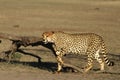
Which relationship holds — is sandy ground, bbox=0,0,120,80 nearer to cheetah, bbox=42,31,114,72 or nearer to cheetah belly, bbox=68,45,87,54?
cheetah, bbox=42,31,114,72

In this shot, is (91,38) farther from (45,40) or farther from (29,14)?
(29,14)

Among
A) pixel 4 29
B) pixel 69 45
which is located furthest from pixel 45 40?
pixel 4 29

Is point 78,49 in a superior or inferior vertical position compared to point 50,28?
inferior

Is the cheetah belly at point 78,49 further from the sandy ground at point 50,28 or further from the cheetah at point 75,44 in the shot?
the sandy ground at point 50,28

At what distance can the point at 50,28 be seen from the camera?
29.0 metres

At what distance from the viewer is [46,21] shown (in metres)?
33.2

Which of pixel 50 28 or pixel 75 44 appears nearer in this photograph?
pixel 75 44

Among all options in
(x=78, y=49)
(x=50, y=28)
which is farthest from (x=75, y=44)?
(x=50, y=28)

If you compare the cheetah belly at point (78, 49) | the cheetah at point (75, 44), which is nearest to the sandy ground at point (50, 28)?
the cheetah at point (75, 44)

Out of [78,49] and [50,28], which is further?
[50,28]

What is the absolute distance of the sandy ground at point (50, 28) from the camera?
45.7 feet

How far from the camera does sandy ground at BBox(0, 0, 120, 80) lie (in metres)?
13.9

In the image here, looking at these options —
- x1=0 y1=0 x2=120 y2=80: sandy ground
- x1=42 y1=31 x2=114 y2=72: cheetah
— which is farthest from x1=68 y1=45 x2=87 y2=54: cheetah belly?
x1=0 y1=0 x2=120 y2=80: sandy ground

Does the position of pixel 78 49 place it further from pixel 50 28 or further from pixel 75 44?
pixel 50 28
